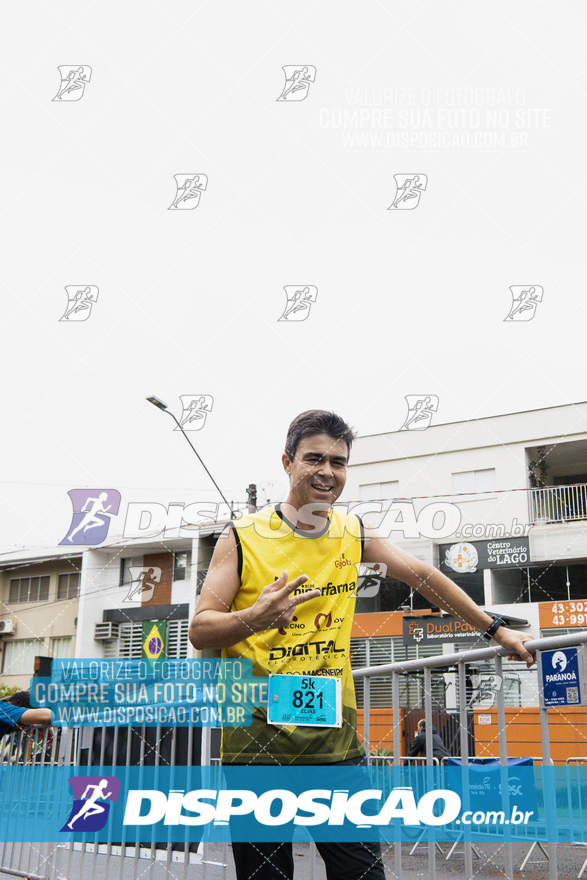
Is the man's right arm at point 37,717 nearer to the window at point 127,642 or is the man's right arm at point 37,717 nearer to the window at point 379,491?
the window at point 379,491

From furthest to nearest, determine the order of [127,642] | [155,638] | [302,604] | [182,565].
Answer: [127,642]
[182,565]
[155,638]
[302,604]

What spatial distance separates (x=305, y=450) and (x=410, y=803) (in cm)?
167

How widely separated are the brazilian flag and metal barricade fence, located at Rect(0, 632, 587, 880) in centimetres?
2549

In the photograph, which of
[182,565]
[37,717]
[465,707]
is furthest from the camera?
[182,565]

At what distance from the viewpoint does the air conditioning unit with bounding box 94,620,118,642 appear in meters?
32.8

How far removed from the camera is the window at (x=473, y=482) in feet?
87.4

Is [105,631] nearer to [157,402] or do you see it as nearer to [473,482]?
[473,482]

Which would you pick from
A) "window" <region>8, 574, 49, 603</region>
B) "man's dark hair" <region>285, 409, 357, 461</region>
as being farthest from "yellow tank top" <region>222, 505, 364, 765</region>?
"window" <region>8, 574, 49, 603</region>

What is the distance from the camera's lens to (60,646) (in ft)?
112

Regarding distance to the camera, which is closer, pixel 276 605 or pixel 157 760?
pixel 276 605

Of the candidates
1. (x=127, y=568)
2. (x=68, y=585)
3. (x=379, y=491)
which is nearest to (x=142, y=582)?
(x=127, y=568)

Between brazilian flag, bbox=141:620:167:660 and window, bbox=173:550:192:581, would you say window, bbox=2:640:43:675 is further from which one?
window, bbox=173:550:192:581

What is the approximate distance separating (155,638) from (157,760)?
2719 cm

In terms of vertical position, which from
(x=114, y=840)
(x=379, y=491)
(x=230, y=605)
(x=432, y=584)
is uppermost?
(x=379, y=491)
